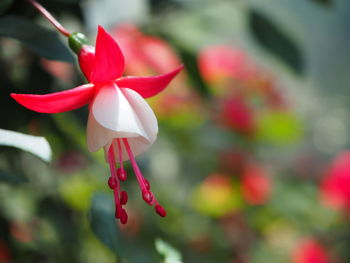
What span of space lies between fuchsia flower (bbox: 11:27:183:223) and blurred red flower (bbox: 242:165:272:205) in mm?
928

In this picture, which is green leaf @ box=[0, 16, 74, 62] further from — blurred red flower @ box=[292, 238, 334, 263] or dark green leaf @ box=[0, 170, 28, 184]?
blurred red flower @ box=[292, 238, 334, 263]

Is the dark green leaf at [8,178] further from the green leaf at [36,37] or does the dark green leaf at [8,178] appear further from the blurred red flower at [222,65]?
the blurred red flower at [222,65]

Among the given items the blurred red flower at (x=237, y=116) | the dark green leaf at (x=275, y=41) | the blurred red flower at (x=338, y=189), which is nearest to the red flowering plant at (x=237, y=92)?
the blurred red flower at (x=237, y=116)

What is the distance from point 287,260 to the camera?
1413 mm

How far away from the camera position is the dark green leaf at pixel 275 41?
0.84 metres

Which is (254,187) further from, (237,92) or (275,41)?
(275,41)

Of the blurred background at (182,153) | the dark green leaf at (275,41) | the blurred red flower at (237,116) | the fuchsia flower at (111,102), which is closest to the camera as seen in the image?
the fuchsia flower at (111,102)

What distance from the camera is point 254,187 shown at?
1300 mm

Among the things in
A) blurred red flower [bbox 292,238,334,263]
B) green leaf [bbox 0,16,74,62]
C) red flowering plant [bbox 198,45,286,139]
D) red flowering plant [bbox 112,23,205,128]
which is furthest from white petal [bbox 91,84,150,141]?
blurred red flower [bbox 292,238,334,263]

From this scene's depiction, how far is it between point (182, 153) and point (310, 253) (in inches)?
16.3

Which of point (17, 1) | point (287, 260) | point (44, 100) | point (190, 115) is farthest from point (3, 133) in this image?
point (287, 260)

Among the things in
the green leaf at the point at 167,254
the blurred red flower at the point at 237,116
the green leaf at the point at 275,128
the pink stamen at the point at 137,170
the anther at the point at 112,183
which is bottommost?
the anther at the point at 112,183

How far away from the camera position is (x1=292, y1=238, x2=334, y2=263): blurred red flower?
4.29ft

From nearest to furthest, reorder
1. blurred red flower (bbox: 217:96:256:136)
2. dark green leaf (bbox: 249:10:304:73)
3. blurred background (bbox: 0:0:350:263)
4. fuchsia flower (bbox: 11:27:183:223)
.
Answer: fuchsia flower (bbox: 11:27:183:223) → blurred background (bbox: 0:0:350:263) → dark green leaf (bbox: 249:10:304:73) → blurred red flower (bbox: 217:96:256:136)
